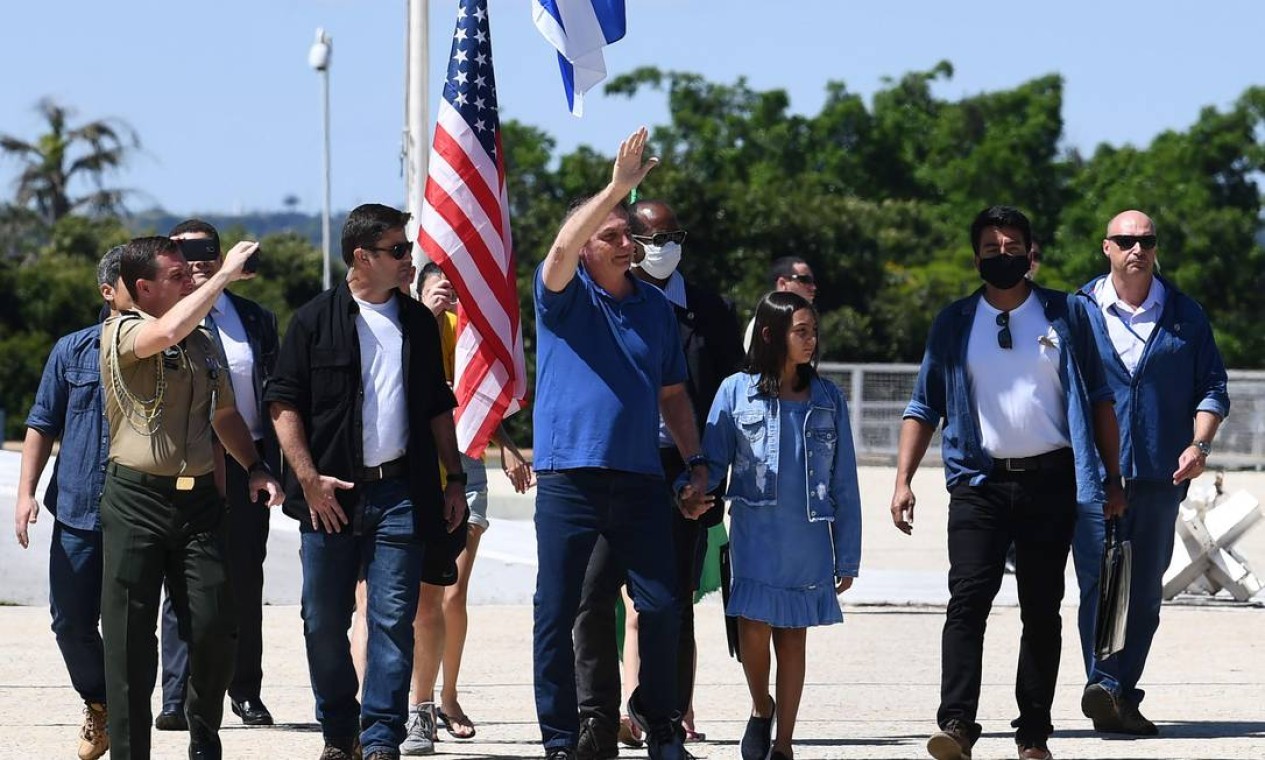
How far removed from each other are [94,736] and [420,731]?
1201 millimetres

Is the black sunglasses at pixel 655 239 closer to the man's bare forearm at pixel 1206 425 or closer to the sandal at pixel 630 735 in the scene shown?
the sandal at pixel 630 735

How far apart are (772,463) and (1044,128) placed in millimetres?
48679

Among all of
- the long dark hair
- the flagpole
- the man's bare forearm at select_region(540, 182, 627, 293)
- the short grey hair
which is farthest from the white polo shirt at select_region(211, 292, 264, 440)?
the flagpole

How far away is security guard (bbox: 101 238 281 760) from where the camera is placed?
7.19m

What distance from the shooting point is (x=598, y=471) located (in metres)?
7.59

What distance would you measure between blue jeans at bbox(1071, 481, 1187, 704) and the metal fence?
77.6 feet

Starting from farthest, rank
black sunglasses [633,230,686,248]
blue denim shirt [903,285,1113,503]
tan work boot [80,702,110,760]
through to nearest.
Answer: black sunglasses [633,230,686,248] → blue denim shirt [903,285,1113,503] → tan work boot [80,702,110,760]

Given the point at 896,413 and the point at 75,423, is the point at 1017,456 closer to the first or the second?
the point at 75,423

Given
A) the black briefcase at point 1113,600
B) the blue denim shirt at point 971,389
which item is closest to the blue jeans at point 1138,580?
the black briefcase at point 1113,600

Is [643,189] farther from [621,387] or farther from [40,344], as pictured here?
[621,387]

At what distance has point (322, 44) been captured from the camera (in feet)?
137

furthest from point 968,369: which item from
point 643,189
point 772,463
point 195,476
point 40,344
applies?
point 40,344

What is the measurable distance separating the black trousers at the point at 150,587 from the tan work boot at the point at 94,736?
2.64 ft

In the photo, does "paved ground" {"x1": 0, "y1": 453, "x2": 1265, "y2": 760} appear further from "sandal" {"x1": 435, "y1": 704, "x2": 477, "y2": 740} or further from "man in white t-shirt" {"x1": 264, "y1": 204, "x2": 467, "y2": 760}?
"man in white t-shirt" {"x1": 264, "y1": 204, "x2": 467, "y2": 760}
